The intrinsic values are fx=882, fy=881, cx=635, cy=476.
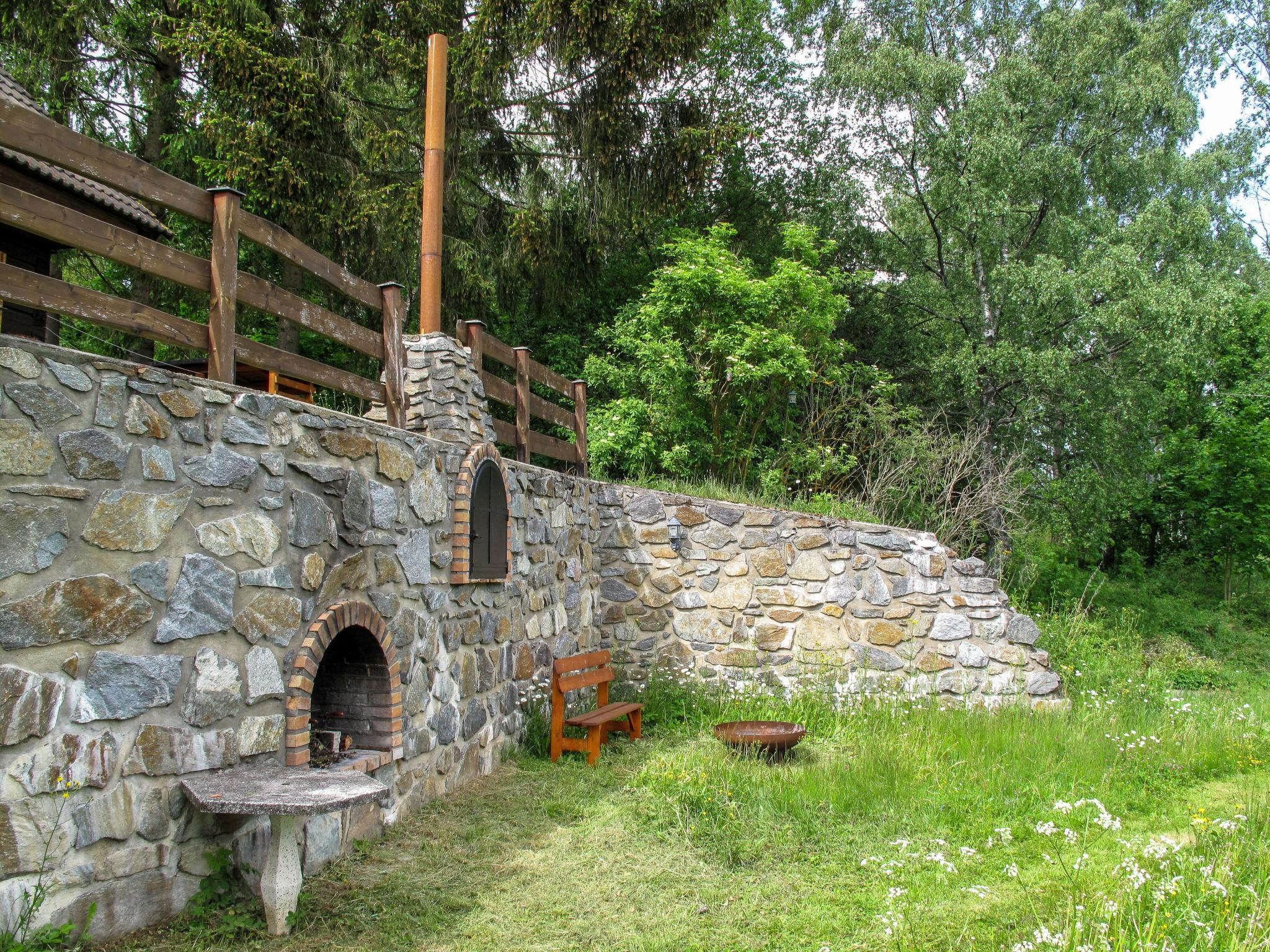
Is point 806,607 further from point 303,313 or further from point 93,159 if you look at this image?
point 93,159

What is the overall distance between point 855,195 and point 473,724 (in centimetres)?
1438

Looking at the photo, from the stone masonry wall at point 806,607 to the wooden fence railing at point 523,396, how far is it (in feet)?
2.55

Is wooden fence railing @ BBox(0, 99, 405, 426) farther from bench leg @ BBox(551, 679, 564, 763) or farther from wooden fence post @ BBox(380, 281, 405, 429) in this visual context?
bench leg @ BBox(551, 679, 564, 763)

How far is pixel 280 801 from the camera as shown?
134 inches

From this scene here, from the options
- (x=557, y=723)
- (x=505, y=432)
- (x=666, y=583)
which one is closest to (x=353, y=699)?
(x=557, y=723)

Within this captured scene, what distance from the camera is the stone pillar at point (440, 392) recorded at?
6.20m

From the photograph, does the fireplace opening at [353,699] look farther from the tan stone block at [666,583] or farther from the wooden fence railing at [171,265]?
the tan stone block at [666,583]

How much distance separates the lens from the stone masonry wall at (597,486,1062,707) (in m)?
8.62

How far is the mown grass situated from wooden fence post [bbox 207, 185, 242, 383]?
7.98ft

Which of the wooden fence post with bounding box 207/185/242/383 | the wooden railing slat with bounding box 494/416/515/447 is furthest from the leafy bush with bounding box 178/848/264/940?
the wooden railing slat with bounding box 494/416/515/447

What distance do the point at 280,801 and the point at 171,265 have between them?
242cm

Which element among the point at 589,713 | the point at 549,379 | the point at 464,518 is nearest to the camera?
the point at 464,518

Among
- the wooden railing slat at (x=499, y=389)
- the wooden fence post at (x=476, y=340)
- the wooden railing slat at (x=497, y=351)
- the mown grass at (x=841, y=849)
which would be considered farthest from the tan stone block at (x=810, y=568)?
the wooden fence post at (x=476, y=340)

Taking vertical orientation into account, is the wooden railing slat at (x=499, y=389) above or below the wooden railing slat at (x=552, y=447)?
above
